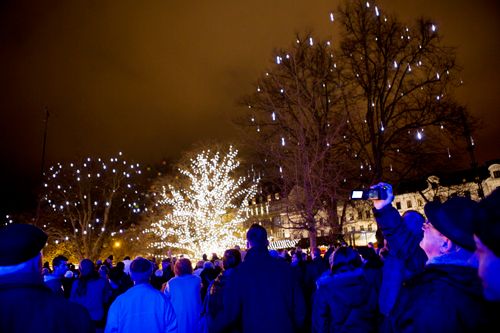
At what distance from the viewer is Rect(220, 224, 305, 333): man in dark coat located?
13.6 ft

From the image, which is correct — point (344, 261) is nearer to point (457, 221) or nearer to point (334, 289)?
point (334, 289)

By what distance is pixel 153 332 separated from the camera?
4.47 m

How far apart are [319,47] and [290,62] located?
1.94m

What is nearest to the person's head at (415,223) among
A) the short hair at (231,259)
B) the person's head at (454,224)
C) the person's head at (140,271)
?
the person's head at (454,224)

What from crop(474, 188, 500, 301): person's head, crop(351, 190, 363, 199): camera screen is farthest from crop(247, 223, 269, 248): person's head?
crop(474, 188, 500, 301): person's head

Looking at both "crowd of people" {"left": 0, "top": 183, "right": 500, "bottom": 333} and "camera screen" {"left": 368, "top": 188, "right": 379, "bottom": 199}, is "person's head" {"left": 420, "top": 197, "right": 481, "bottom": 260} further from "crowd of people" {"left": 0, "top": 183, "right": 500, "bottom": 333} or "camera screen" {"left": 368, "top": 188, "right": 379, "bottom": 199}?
"camera screen" {"left": 368, "top": 188, "right": 379, "bottom": 199}

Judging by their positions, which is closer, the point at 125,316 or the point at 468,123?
the point at 125,316

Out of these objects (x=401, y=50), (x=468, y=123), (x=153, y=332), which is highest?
(x=401, y=50)

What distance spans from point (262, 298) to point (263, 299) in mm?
14

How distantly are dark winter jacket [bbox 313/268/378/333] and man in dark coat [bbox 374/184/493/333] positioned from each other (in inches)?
76.0

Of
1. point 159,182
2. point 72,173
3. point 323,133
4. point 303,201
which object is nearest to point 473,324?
point 303,201

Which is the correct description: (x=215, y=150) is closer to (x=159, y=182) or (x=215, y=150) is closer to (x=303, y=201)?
(x=159, y=182)

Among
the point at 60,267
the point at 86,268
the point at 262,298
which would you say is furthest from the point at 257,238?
the point at 60,267

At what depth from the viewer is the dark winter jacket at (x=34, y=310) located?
→ 239 cm
